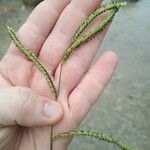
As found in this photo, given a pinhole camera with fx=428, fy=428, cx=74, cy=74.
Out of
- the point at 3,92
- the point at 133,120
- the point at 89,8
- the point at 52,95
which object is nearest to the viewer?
the point at 3,92

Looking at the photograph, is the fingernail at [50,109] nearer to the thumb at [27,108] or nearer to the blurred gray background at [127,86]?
the thumb at [27,108]

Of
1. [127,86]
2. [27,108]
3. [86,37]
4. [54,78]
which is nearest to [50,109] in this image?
[27,108]

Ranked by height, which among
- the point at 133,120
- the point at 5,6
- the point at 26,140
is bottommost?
the point at 133,120

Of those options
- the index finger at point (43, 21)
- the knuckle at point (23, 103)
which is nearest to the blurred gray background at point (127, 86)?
the index finger at point (43, 21)

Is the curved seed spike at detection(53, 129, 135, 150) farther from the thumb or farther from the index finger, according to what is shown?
the index finger

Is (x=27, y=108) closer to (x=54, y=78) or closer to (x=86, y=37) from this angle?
(x=54, y=78)

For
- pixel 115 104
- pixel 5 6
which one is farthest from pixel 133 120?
pixel 5 6

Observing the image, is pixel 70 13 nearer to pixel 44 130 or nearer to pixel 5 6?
pixel 44 130

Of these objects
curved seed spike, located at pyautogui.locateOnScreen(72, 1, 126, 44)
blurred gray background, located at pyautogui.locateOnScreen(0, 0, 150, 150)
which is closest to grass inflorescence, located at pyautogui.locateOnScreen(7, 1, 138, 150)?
curved seed spike, located at pyautogui.locateOnScreen(72, 1, 126, 44)

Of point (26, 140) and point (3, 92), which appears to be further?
point (26, 140)
